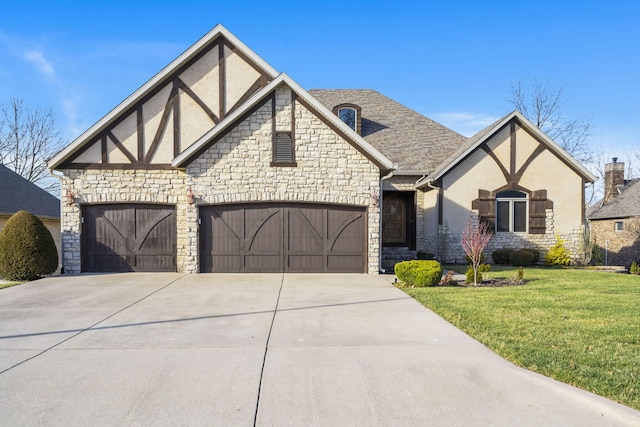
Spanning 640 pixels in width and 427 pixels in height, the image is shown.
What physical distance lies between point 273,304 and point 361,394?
439 cm

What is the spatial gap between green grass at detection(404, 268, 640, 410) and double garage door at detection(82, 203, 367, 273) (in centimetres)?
350

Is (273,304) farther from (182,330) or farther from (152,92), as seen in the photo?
(152,92)

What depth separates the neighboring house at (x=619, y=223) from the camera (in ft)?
72.5

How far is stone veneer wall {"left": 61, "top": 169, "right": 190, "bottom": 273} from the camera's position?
509 inches

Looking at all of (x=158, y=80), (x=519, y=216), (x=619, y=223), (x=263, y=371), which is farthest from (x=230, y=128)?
(x=619, y=223)

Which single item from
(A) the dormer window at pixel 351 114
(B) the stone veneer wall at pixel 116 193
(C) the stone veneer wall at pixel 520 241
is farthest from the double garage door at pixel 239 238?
(A) the dormer window at pixel 351 114

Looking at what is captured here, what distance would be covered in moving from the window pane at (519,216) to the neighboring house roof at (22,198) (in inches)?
841

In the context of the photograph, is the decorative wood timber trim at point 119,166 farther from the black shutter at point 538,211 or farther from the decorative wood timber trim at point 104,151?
the black shutter at point 538,211

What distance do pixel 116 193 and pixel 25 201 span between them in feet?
32.6

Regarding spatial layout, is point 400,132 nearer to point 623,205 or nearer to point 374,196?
point 374,196

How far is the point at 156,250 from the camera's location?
13.2 meters

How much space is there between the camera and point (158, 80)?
13.3m

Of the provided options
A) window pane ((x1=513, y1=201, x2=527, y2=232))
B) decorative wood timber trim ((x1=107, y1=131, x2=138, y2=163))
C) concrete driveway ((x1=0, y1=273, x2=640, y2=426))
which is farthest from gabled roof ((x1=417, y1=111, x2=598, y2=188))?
decorative wood timber trim ((x1=107, y1=131, x2=138, y2=163))

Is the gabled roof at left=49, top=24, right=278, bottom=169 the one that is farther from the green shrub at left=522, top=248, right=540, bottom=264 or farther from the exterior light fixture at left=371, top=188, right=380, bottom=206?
the green shrub at left=522, top=248, right=540, bottom=264
